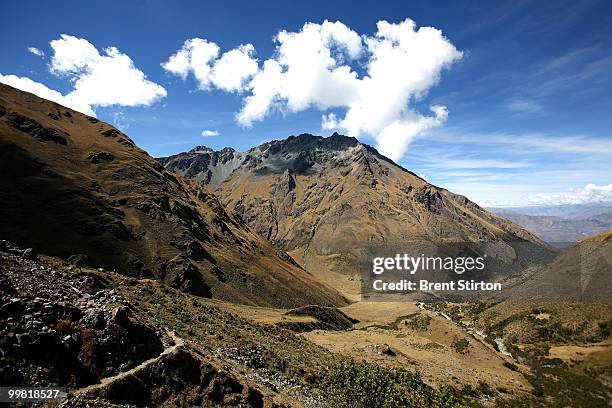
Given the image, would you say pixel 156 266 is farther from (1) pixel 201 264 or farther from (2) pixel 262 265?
(2) pixel 262 265

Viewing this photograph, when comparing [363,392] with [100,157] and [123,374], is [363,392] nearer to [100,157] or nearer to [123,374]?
[123,374]

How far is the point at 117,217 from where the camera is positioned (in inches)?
5276

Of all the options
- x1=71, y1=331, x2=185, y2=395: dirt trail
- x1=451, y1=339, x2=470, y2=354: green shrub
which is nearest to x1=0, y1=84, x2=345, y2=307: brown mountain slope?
x1=451, y1=339, x2=470, y2=354: green shrub

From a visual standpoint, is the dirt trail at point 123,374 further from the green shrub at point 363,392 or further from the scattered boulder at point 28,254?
the scattered boulder at point 28,254

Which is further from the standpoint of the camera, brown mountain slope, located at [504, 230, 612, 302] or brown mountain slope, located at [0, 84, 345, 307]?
brown mountain slope, located at [0, 84, 345, 307]

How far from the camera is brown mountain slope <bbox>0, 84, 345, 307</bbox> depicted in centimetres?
11425

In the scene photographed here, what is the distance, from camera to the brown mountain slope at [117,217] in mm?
114250

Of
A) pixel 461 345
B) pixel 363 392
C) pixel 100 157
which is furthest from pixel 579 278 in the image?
pixel 100 157

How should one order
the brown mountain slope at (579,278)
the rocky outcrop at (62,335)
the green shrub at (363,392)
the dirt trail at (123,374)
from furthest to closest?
the brown mountain slope at (579,278), the green shrub at (363,392), the dirt trail at (123,374), the rocky outcrop at (62,335)

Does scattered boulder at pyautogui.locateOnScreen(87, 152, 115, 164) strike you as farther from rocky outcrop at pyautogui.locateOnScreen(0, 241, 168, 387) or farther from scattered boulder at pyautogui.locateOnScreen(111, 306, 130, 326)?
scattered boulder at pyautogui.locateOnScreen(111, 306, 130, 326)

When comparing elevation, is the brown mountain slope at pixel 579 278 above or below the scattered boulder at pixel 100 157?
below

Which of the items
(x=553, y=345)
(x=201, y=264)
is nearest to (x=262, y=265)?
(x=201, y=264)

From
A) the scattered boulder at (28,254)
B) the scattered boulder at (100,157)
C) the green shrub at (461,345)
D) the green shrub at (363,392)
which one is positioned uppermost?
the scattered boulder at (100,157)

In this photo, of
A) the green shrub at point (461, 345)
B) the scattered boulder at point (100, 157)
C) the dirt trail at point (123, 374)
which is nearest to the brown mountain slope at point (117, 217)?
the scattered boulder at point (100, 157)
